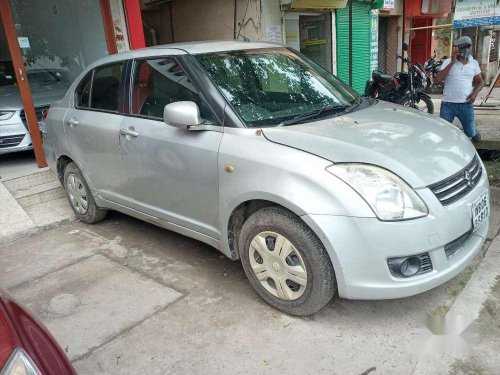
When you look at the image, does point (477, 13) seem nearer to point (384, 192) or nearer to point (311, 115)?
point (311, 115)

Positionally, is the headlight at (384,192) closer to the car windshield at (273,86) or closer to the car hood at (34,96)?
the car windshield at (273,86)

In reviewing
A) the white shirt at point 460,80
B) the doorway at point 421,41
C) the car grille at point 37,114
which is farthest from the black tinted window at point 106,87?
the doorway at point 421,41

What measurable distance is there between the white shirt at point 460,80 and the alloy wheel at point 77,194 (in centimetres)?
472

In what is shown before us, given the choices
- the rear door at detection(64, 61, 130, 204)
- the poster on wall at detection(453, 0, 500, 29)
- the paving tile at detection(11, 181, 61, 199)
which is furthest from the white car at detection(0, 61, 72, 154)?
the poster on wall at detection(453, 0, 500, 29)

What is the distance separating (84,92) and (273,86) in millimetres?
1961

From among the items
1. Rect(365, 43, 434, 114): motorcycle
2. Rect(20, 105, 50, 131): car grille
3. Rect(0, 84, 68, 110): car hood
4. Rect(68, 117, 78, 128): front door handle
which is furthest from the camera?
Rect(365, 43, 434, 114): motorcycle

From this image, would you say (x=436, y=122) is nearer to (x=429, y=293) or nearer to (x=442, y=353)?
(x=429, y=293)

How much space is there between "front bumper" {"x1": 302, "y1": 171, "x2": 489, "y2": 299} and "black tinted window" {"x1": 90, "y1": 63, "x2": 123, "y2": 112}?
87.9 inches

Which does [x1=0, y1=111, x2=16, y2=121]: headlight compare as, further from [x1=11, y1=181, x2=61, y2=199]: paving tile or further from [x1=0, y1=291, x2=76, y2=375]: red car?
[x1=0, y1=291, x2=76, y2=375]: red car

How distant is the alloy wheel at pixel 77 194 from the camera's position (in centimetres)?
448

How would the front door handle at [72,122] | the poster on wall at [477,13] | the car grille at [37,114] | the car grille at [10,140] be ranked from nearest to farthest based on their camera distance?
the front door handle at [72,122], the car grille at [10,140], the car grille at [37,114], the poster on wall at [477,13]

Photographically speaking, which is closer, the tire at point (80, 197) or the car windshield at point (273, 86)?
the car windshield at point (273, 86)

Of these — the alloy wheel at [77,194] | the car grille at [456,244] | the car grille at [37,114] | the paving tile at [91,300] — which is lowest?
the paving tile at [91,300]

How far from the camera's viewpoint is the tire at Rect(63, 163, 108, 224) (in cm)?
443
